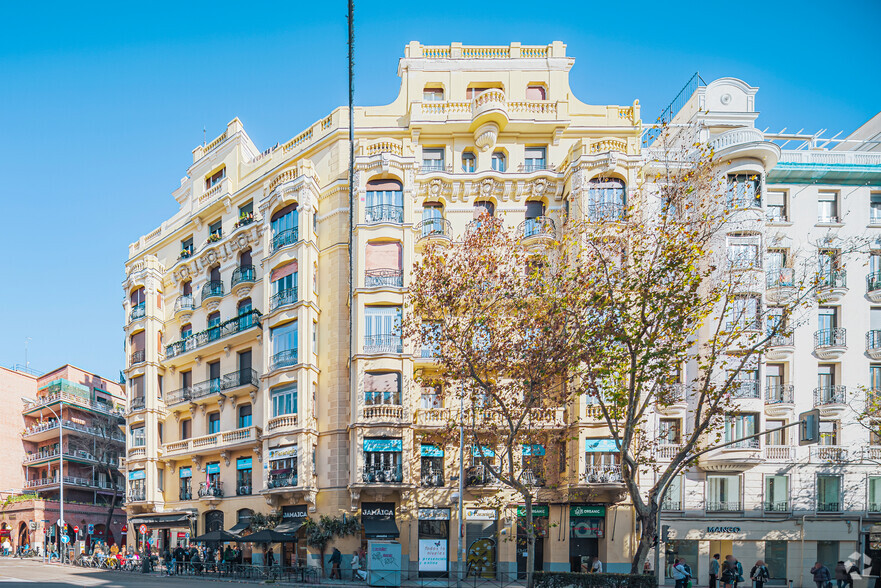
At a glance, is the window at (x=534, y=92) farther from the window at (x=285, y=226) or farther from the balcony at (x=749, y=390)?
the balcony at (x=749, y=390)

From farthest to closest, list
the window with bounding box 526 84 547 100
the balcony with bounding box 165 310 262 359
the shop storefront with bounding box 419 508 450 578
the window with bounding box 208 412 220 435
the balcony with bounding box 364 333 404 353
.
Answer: the window with bounding box 208 412 220 435, the balcony with bounding box 165 310 262 359, the window with bounding box 526 84 547 100, the balcony with bounding box 364 333 404 353, the shop storefront with bounding box 419 508 450 578

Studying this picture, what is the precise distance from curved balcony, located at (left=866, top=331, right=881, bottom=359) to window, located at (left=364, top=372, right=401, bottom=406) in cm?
2387

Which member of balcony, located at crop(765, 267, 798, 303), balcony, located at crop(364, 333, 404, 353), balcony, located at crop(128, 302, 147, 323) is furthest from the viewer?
balcony, located at crop(128, 302, 147, 323)

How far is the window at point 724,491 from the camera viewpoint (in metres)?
30.9

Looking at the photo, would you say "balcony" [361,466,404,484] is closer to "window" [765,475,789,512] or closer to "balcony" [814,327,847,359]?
"window" [765,475,789,512]

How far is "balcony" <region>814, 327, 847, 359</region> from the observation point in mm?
32312

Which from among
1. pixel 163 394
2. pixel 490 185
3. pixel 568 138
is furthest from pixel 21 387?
pixel 568 138

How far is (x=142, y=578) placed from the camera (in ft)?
96.0

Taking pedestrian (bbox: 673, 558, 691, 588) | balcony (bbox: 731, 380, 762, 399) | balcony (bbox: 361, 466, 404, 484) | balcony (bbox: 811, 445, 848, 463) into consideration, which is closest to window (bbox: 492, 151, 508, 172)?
balcony (bbox: 731, 380, 762, 399)

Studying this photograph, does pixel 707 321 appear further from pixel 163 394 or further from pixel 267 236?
pixel 163 394

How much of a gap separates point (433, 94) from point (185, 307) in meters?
20.7

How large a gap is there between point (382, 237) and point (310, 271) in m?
4.30

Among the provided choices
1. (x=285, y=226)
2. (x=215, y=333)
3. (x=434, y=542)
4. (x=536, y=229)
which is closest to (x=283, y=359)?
(x=285, y=226)

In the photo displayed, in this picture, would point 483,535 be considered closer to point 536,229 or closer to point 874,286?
point 536,229
